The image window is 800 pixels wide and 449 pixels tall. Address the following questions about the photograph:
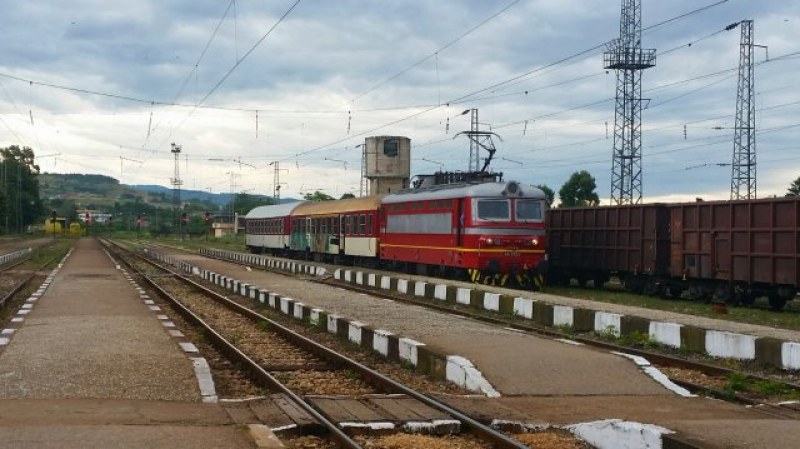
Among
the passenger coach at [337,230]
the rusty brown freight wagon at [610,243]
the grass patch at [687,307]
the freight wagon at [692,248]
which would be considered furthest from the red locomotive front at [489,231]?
the passenger coach at [337,230]

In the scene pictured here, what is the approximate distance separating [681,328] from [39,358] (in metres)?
→ 8.97

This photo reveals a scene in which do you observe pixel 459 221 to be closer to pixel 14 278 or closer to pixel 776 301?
pixel 776 301

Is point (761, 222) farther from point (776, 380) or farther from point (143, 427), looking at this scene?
point (143, 427)

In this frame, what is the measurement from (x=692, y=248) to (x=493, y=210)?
558 centimetres

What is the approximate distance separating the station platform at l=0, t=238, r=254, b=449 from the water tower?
56.3 m

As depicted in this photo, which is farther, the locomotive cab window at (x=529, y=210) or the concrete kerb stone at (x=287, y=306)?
the locomotive cab window at (x=529, y=210)

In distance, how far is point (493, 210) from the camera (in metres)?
24.8

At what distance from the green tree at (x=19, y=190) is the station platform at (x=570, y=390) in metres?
95.2

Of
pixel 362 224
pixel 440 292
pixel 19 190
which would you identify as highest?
pixel 19 190

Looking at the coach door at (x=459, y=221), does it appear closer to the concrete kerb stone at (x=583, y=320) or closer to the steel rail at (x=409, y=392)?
the concrete kerb stone at (x=583, y=320)

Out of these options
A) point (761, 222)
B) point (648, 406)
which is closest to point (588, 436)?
point (648, 406)

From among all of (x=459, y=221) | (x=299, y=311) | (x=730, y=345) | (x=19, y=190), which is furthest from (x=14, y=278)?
(x=19, y=190)

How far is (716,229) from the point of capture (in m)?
21.7

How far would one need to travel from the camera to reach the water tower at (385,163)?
7312 cm
